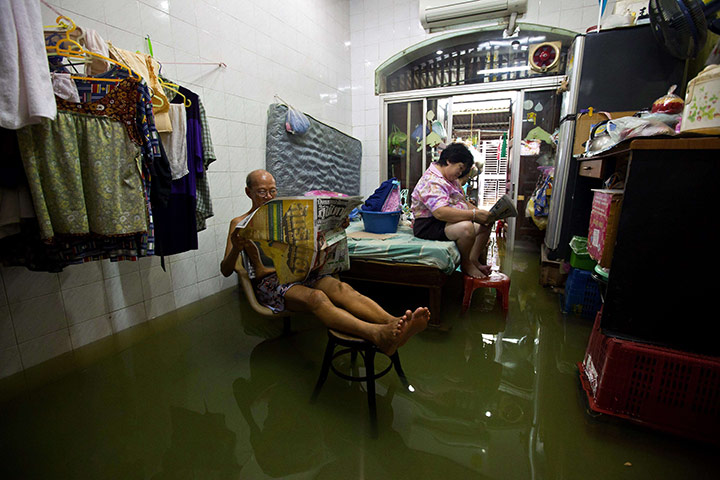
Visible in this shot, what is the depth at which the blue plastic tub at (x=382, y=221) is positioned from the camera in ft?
8.41

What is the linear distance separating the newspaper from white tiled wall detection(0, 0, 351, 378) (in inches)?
47.8

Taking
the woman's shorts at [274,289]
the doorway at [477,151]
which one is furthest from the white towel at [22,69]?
the doorway at [477,151]

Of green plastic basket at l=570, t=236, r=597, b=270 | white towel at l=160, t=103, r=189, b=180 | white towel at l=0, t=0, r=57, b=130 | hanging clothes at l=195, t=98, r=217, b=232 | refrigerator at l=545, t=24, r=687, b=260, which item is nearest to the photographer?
white towel at l=0, t=0, r=57, b=130

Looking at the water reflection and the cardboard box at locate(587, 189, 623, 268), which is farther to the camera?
the cardboard box at locate(587, 189, 623, 268)

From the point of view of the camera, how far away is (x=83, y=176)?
49.4 inches

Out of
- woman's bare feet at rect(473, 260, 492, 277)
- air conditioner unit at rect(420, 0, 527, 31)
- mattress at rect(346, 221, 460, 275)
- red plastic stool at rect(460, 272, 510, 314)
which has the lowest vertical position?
red plastic stool at rect(460, 272, 510, 314)

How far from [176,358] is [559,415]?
1.91m

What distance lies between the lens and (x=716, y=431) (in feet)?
3.78

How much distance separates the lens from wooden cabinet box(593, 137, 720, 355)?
1.12 meters

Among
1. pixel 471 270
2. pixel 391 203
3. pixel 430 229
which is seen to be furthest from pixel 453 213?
pixel 391 203

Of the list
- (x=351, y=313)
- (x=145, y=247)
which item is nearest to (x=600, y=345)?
(x=351, y=313)

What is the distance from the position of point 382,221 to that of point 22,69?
80.3 inches

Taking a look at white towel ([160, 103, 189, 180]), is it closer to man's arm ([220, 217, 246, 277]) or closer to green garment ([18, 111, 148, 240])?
green garment ([18, 111, 148, 240])

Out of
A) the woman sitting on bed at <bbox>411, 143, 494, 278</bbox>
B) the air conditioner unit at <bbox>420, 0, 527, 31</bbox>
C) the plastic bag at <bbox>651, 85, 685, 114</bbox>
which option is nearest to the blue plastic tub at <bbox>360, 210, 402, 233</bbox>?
the woman sitting on bed at <bbox>411, 143, 494, 278</bbox>
